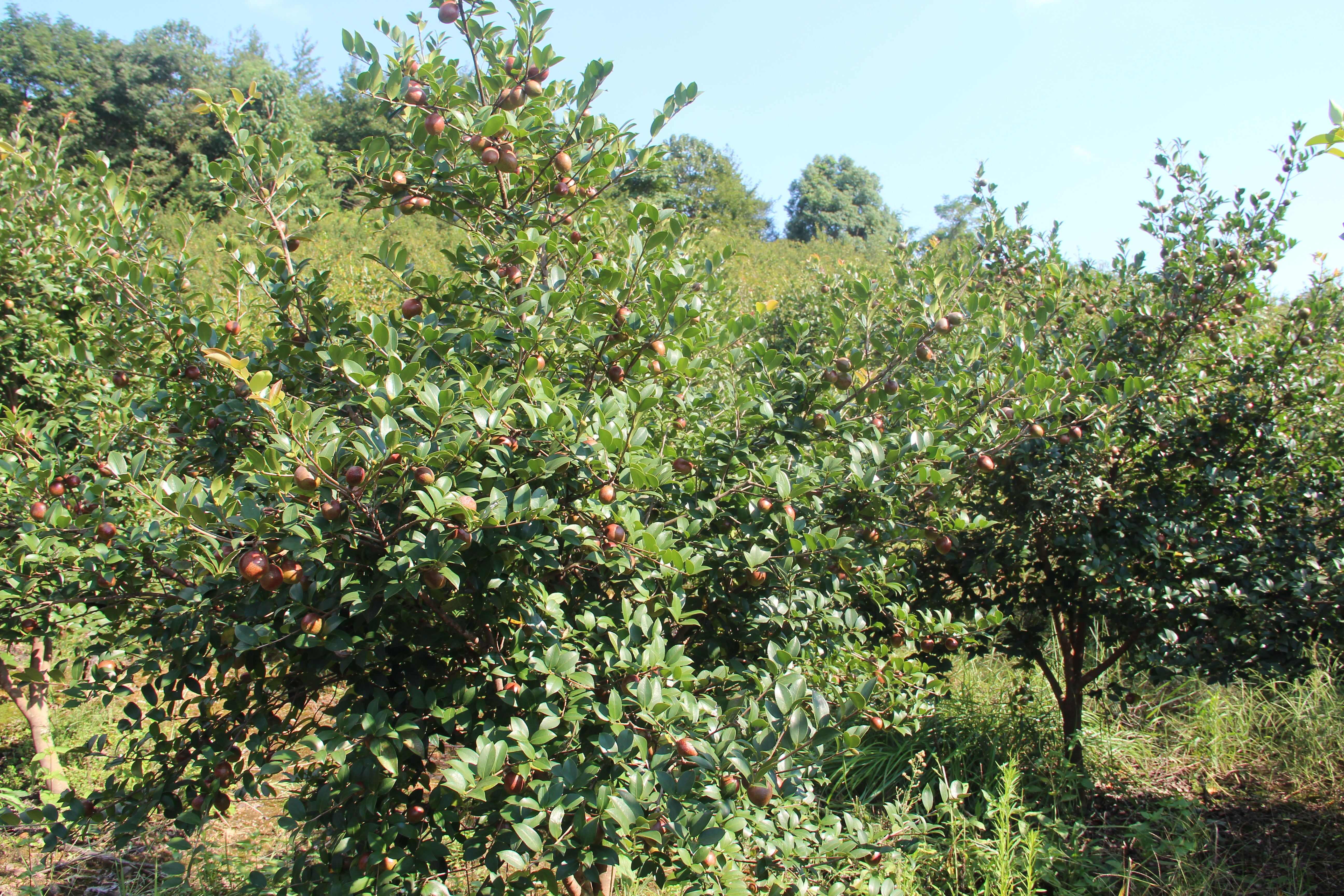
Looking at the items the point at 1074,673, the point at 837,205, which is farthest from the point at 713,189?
the point at 1074,673

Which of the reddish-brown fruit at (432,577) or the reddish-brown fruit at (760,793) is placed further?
the reddish-brown fruit at (432,577)

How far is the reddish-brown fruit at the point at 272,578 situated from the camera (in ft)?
4.37

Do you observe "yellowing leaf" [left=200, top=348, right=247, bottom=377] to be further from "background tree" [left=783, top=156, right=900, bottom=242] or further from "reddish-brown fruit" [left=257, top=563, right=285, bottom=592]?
"background tree" [left=783, top=156, right=900, bottom=242]

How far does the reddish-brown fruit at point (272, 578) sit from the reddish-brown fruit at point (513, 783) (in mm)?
556

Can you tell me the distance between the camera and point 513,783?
57.2 inches

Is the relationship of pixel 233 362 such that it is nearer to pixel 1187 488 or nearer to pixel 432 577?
pixel 432 577

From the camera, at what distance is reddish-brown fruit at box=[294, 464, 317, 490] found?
1.28 metres

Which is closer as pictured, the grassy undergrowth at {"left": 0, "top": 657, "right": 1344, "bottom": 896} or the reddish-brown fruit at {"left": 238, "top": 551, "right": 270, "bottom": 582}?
the reddish-brown fruit at {"left": 238, "top": 551, "right": 270, "bottom": 582}

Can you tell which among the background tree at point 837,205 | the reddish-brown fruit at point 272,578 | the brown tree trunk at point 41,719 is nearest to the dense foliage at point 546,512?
the reddish-brown fruit at point 272,578

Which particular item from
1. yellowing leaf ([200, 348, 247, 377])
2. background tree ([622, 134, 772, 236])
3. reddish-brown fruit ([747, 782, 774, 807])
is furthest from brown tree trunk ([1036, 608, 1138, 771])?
background tree ([622, 134, 772, 236])

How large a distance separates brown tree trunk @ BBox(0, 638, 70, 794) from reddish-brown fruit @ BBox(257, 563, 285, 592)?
2712 mm

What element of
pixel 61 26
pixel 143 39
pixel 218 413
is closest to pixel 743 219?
pixel 143 39

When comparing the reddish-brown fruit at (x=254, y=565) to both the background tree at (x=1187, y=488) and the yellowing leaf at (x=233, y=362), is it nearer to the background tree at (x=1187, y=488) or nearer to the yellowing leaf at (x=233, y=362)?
the yellowing leaf at (x=233, y=362)

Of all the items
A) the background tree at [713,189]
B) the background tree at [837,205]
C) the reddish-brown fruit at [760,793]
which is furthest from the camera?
the background tree at [837,205]
